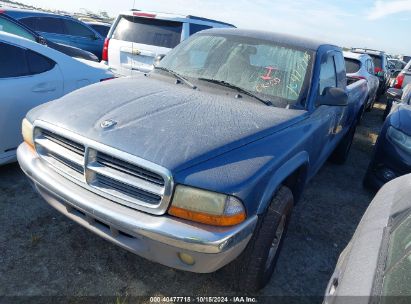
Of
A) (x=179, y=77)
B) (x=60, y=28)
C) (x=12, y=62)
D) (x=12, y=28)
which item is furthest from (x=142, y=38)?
(x=60, y=28)

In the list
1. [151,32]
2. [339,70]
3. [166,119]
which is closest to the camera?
[166,119]

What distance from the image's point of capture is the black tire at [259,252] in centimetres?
232

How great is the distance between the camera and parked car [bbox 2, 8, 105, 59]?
28.3ft

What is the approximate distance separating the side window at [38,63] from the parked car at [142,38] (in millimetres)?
2226

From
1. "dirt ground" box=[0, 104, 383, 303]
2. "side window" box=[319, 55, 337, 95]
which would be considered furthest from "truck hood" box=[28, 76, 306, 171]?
"dirt ground" box=[0, 104, 383, 303]

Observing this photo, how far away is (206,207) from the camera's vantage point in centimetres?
193

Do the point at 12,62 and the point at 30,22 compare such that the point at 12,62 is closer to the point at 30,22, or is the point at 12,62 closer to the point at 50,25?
the point at 30,22

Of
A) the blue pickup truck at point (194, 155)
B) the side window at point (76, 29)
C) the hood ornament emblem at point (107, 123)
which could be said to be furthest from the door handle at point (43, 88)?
the side window at point (76, 29)

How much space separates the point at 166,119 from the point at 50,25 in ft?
27.7

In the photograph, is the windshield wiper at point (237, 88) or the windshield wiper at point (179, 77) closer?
the windshield wiper at point (237, 88)

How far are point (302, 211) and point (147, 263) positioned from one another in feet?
6.34

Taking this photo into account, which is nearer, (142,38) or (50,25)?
(142,38)

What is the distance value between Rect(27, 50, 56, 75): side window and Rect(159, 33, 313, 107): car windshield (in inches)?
55.5

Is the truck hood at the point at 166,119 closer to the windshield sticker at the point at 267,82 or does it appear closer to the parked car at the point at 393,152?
the windshield sticker at the point at 267,82
